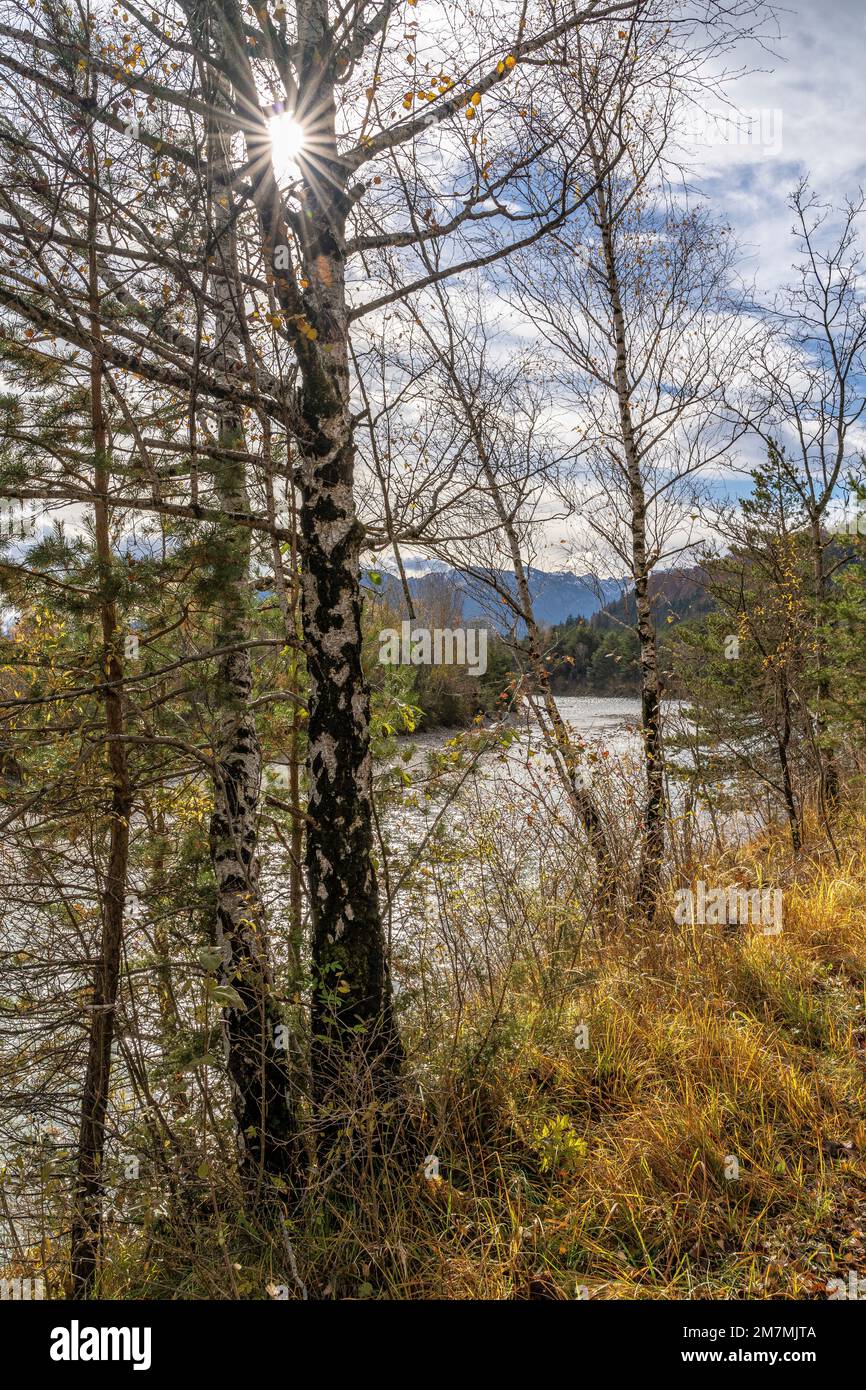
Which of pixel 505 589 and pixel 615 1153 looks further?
pixel 505 589

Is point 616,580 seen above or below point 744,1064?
above

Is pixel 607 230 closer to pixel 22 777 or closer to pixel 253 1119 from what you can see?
pixel 22 777

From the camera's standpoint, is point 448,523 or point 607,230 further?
point 607,230

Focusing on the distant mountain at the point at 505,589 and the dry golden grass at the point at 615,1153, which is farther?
the distant mountain at the point at 505,589

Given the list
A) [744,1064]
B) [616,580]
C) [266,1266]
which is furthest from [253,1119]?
[616,580]

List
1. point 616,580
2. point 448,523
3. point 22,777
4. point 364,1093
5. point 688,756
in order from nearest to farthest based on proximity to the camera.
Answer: point 364,1093
point 22,777
point 448,523
point 616,580
point 688,756

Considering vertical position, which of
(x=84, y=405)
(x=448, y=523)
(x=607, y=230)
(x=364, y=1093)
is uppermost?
(x=607, y=230)

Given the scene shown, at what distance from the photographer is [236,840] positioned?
2.62 m

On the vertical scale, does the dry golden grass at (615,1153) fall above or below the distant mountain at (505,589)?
below

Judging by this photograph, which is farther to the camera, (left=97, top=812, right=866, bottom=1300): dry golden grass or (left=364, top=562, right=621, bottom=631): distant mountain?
(left=364, top=562, right=621, bottom=631): distant mountain

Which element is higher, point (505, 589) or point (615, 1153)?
point (505, 589)

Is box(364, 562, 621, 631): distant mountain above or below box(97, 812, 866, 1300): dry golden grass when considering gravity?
above

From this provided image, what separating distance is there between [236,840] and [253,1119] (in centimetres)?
158
